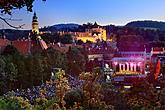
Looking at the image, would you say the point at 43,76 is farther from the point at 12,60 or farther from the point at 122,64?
the point at 122,64

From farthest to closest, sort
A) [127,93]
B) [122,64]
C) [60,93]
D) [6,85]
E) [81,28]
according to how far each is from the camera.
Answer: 1. [81,28]
2. [122,64]
3. [6,85]
4. [127,93]
5. [60,93]

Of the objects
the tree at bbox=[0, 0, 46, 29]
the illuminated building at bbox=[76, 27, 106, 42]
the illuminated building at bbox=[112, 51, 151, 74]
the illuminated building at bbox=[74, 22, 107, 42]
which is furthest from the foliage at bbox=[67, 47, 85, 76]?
the illuminated building at bbox=[76, 27, 106, 42]

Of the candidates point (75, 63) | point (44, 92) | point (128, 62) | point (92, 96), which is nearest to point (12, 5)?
point (92, 96)

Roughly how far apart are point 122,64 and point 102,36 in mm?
85437

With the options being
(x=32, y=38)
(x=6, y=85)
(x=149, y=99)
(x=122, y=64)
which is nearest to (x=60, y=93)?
(x=149, y=99)

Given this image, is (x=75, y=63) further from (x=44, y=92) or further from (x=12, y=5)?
(x=12, y=5)

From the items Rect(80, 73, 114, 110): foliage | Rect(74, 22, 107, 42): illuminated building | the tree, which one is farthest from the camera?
Rect(74, 22, 107, 42): illuminated building

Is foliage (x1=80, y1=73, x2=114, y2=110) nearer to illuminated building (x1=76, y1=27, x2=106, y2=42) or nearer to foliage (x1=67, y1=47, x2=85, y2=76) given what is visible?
foliage (x1=67, y1=47, x2=85, y2=76)

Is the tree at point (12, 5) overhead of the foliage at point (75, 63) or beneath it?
overhead

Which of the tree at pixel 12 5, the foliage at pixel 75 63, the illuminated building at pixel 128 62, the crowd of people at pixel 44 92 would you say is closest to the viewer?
the tree at pixel 12 5

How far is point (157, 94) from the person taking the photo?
20.2 meters

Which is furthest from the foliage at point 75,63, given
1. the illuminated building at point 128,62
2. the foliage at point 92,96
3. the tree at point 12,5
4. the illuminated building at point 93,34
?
the illuminated building at point 93,34

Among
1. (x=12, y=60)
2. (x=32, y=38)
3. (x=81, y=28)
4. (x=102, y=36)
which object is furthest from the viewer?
(x=81, y=28)

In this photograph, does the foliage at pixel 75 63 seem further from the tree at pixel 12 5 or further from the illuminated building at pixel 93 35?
the illuminated building at pixel 93 35
